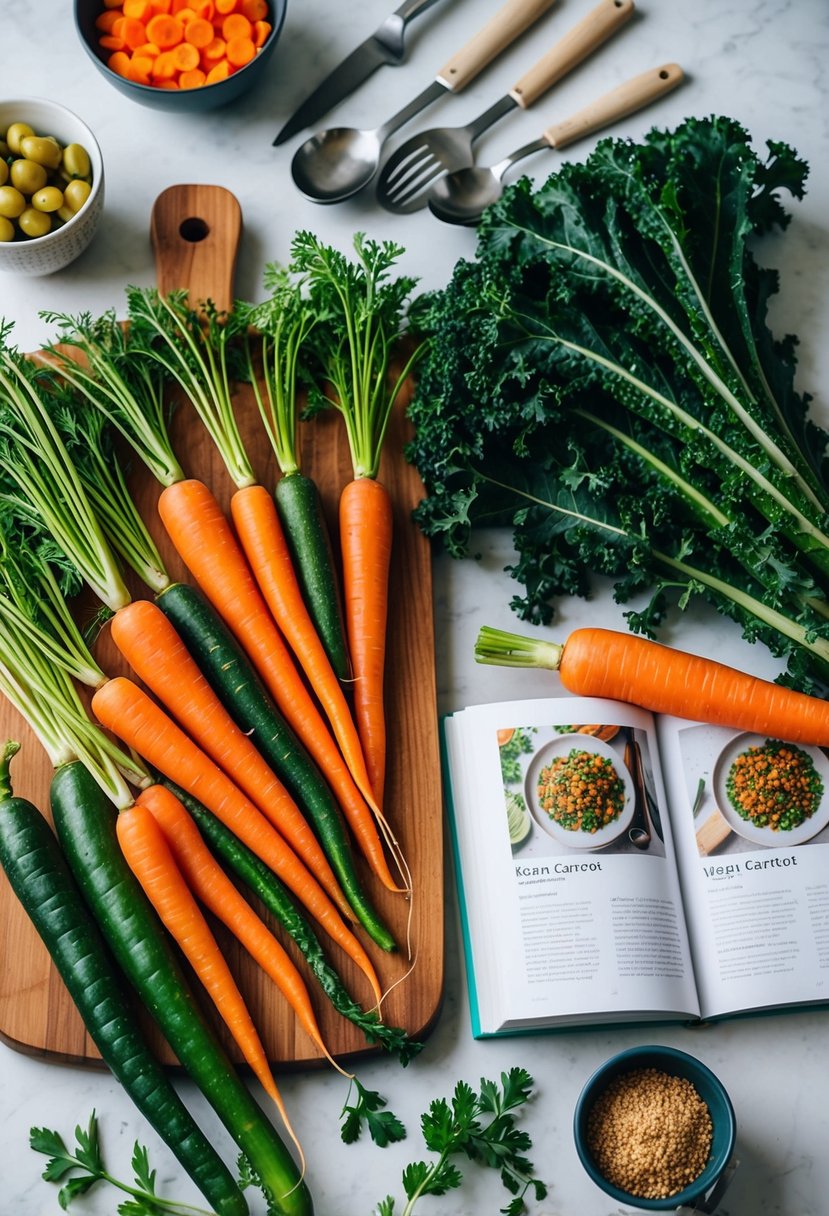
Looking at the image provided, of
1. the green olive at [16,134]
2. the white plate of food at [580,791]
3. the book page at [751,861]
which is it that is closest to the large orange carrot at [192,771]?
the white plate of food at [580,791]

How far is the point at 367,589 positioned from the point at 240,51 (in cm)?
112

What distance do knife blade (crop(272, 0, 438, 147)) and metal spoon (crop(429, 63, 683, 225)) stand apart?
309 mm

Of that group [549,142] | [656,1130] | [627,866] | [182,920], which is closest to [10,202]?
[549,142]

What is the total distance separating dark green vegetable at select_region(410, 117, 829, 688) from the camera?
1.89 m

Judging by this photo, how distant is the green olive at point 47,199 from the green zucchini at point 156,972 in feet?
3.35

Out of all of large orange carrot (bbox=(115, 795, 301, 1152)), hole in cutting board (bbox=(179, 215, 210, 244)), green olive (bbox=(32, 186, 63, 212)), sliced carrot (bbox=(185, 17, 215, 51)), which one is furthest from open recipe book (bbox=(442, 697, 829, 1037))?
sliced carrot (bbox=(185, 17, 215, 51))

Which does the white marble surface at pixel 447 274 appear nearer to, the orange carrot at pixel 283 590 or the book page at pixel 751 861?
the book page at pixel 751 861

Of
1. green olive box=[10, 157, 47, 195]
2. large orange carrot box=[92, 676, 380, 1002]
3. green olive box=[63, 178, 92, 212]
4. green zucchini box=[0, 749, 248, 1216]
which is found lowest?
green zucchini box=[0, 749, 248, 1216]

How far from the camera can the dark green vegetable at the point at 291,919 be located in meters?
1.71

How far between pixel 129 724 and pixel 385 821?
17.8 inches

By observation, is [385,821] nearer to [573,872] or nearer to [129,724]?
[573,872]

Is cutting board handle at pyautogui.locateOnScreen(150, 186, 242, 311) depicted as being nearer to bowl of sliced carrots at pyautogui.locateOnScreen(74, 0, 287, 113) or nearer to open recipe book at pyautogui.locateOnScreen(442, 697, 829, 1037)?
bowl of sliced carrots at pyautogui.locateOnScreen(74, 0, 287, 113)

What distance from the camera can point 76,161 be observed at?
205 centimetres

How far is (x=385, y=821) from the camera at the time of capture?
186cm
